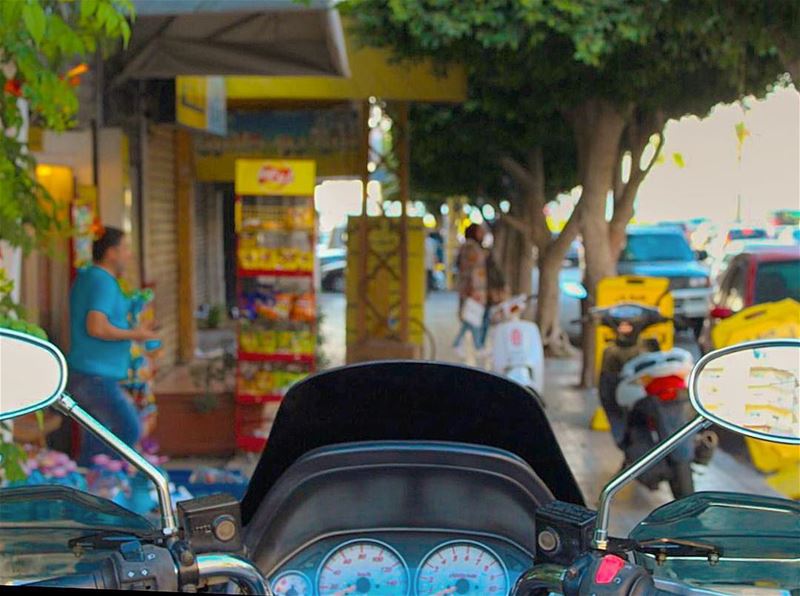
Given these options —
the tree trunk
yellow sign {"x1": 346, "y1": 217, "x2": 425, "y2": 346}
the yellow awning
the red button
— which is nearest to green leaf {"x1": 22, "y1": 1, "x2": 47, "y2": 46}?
the red button

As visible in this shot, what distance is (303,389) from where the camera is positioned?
8.33ft

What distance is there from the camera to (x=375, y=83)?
36.9 ft

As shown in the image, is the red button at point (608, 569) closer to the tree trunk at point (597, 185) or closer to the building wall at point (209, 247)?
the tree trunk at point (597, 185)

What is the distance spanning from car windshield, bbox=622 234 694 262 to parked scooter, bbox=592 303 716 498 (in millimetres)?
11041

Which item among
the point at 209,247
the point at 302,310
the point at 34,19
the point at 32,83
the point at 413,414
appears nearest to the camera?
the point at 413,414

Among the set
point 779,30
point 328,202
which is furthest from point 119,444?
point 328,202

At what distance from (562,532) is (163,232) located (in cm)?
1061

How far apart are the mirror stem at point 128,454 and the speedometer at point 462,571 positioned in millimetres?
624

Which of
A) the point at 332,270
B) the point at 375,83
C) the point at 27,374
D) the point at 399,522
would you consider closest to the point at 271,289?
the point at 375,83

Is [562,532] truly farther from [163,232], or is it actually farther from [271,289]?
[163,232]

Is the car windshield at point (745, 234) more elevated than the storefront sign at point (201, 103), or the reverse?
the storefront sign at point (201, 103)

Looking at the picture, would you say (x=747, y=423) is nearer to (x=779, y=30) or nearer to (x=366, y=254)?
(x=779, y=30)

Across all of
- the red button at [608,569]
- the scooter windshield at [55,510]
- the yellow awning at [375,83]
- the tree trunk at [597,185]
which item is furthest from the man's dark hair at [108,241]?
the tree trunk at [597,185]

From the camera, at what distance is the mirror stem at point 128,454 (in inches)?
71.7
